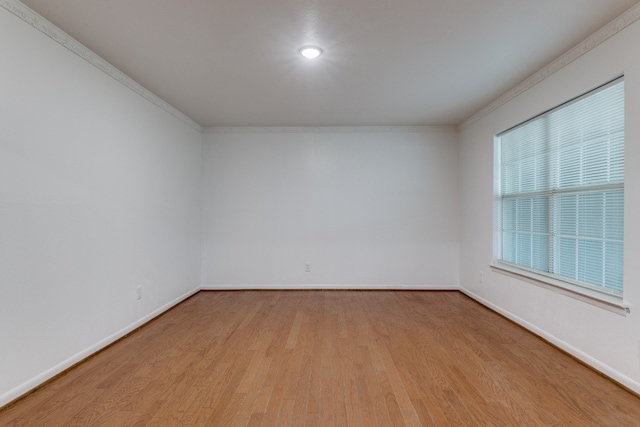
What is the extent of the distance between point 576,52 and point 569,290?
1.92 m

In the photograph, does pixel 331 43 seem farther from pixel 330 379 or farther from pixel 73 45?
pixel 330 379

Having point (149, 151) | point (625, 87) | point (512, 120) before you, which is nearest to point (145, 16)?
point (149, 151)

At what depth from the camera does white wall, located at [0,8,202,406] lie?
2008mm

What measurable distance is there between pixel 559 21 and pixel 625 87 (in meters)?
0.63

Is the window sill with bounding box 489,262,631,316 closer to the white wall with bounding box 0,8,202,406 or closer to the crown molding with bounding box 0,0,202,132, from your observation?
the white wall with bounding box 0,8,202,406

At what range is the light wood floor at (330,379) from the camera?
185cm

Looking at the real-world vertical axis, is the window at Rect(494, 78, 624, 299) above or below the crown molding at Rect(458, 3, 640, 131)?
below

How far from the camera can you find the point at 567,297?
2697 mm

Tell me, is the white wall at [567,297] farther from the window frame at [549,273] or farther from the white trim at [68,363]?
the white trim at [68,363]

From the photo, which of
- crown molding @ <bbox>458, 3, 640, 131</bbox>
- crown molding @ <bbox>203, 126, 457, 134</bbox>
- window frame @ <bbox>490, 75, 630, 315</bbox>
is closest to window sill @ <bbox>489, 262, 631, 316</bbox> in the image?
window frame @ <bbox>490, 75, 630, 315</bbox>

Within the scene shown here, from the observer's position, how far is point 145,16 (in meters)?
2.18

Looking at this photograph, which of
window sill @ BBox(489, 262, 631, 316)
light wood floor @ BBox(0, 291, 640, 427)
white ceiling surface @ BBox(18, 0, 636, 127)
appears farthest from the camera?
window sill @ BBox(489, 262, 631, 316)

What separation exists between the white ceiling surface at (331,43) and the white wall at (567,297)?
236 millimetres

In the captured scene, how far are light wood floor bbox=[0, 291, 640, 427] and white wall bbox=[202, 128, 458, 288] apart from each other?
4.68ft
